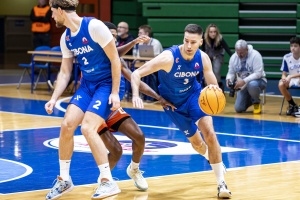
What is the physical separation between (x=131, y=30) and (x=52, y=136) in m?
11.6

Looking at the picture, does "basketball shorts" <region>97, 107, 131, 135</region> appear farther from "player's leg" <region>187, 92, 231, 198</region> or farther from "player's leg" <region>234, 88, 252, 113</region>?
"player's leg" <region>234, 88, 252, 113</region>

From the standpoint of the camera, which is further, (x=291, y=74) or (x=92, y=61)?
(x=291, y=74)

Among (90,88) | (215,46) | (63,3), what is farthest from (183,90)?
(215,46)

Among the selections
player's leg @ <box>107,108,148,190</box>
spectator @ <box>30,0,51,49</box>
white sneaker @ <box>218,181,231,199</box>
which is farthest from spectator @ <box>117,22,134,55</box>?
white sneaker @ <box>218,181,231,199</box>

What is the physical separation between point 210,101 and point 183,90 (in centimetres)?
51

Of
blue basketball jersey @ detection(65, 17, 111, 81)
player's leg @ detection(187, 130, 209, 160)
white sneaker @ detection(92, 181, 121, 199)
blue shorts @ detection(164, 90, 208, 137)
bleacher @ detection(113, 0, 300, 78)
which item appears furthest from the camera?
bleacher @ detection(113, 0, 300, 78)

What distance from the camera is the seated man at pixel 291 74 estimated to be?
587 inches

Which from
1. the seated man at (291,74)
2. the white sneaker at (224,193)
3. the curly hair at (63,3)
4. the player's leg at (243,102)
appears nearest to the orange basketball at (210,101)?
the white sneaker at (224,193)

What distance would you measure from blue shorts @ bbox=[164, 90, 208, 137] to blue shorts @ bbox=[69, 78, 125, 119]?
784mm

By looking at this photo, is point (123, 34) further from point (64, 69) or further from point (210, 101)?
point (210, 101)

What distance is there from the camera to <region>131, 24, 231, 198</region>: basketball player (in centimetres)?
818

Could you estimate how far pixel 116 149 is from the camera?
843 cm

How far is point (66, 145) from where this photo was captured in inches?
310

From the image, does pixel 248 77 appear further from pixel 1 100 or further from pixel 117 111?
pixel 117 111
